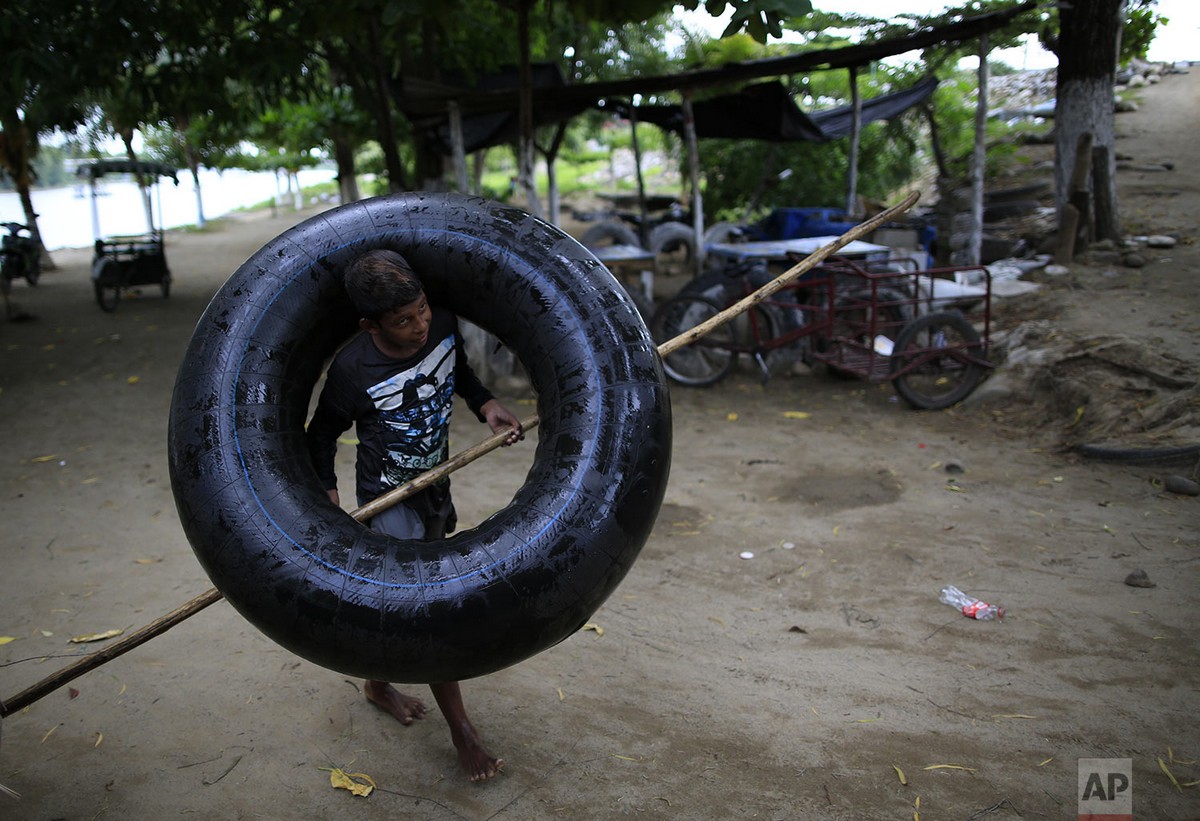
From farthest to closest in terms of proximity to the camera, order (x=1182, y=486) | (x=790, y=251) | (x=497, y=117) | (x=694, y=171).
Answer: (x=497, y=117)
(x=694, y=171)
(x=790, y=251)
(x=1182, y=486)

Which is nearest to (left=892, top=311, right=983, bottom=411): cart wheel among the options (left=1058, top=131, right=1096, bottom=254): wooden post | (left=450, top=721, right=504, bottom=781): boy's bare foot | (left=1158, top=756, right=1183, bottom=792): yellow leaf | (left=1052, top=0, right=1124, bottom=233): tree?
(left=1058, top=131, right=1096, bottom=254): wooden post

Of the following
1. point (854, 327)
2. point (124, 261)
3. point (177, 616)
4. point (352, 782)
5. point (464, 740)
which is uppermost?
point (124, 261)

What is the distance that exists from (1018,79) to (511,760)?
1820 cm

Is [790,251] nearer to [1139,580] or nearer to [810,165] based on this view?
[1139,580]

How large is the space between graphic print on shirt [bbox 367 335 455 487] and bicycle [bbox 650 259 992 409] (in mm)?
4728

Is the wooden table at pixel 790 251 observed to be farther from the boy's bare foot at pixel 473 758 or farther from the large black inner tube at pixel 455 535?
the boy's bare foot at pixel 473 758

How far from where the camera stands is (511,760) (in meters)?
2.63

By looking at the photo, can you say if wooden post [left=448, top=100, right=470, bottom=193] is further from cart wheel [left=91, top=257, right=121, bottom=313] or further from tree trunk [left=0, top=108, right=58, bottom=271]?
tree trunk [left=0, top=108, right=58, bottom=271]

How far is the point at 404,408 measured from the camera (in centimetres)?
241

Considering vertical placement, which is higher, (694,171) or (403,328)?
(694,171)

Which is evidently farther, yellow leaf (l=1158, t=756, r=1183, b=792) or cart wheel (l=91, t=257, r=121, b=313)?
cart wheel (l=91, t=257, r=121, b=313)

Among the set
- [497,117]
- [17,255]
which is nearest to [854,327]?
[497,117]

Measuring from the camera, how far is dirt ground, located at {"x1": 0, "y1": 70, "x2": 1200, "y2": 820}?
2506 mm

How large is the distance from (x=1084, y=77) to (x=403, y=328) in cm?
828
